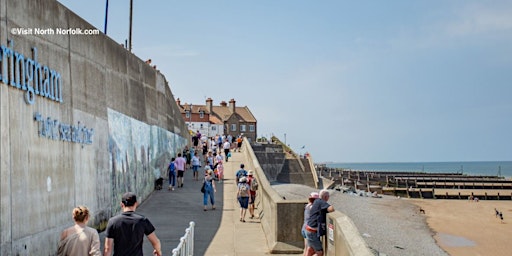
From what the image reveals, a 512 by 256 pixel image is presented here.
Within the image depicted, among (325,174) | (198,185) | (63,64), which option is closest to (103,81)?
(63,64)

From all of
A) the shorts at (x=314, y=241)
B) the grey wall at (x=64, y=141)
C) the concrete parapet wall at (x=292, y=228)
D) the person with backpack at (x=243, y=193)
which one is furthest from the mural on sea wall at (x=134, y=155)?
the shorts at (x=314, y=241)

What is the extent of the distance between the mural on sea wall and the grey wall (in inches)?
1.2

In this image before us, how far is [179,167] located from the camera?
20672 mm

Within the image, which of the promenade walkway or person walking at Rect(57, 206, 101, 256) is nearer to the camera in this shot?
person walking at Rect(57, 206, 101, 256)

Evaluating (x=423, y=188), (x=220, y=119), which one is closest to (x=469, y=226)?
(x=423, y=188)

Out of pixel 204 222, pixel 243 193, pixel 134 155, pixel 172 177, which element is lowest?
pixel 204 222

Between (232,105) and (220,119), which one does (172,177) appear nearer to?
(220,119)

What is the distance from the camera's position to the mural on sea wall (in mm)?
14250

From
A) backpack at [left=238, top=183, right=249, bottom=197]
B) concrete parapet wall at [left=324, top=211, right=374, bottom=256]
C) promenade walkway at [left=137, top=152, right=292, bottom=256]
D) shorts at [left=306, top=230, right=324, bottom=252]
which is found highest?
backpack at [left=238, top=183, right=249, bottom=197]

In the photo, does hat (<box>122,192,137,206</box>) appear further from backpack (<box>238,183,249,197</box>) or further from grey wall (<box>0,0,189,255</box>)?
backpack (<box>238,183,249,197</box>)

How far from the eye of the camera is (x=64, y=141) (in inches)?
400

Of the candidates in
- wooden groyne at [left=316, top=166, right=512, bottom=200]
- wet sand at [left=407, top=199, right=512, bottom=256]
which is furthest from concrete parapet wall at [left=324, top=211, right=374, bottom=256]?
wooden groyne at [left=316, top=166, right=512, bottom=200]

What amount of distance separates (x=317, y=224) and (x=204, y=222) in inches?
239

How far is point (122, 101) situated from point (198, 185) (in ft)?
24.0
